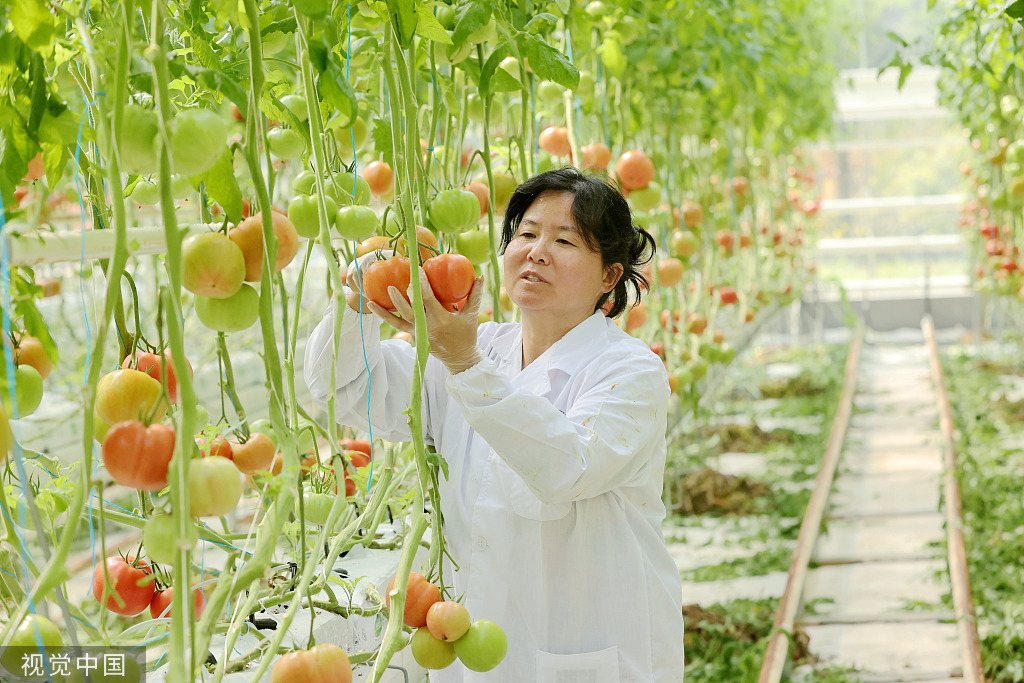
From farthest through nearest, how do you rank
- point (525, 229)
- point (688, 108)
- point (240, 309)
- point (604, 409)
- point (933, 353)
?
point (933, 353), point (688, 108), point (525, 229), point (604, 409), point (240, 309)

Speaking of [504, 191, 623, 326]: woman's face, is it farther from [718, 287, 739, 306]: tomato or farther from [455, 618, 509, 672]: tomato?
[718, 287, 739, 306]: tomato

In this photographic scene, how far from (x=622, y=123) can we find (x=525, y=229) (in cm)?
79

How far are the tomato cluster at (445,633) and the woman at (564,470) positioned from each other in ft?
0.55

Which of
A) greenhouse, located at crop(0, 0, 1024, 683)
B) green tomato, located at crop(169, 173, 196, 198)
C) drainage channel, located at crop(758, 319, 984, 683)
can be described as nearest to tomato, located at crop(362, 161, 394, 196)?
greenhouse, located at crop(0, 0, 1024, 683)

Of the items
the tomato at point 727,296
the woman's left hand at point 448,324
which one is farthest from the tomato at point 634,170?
the tomato at point 727,296

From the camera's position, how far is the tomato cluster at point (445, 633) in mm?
928

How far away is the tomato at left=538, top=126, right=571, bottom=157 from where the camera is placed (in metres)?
1.76

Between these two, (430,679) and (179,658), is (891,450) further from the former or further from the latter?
(179,658)

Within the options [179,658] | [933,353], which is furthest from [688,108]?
[933,353]

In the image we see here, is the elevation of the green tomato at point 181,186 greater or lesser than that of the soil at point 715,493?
greater

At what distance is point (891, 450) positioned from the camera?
4574mm

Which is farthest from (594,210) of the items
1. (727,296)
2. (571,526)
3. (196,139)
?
(727,296)

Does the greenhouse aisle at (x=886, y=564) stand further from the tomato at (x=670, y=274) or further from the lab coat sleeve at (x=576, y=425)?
the lab coat sleeve at (x=576, y=425)

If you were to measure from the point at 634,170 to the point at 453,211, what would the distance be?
88 centimetres
